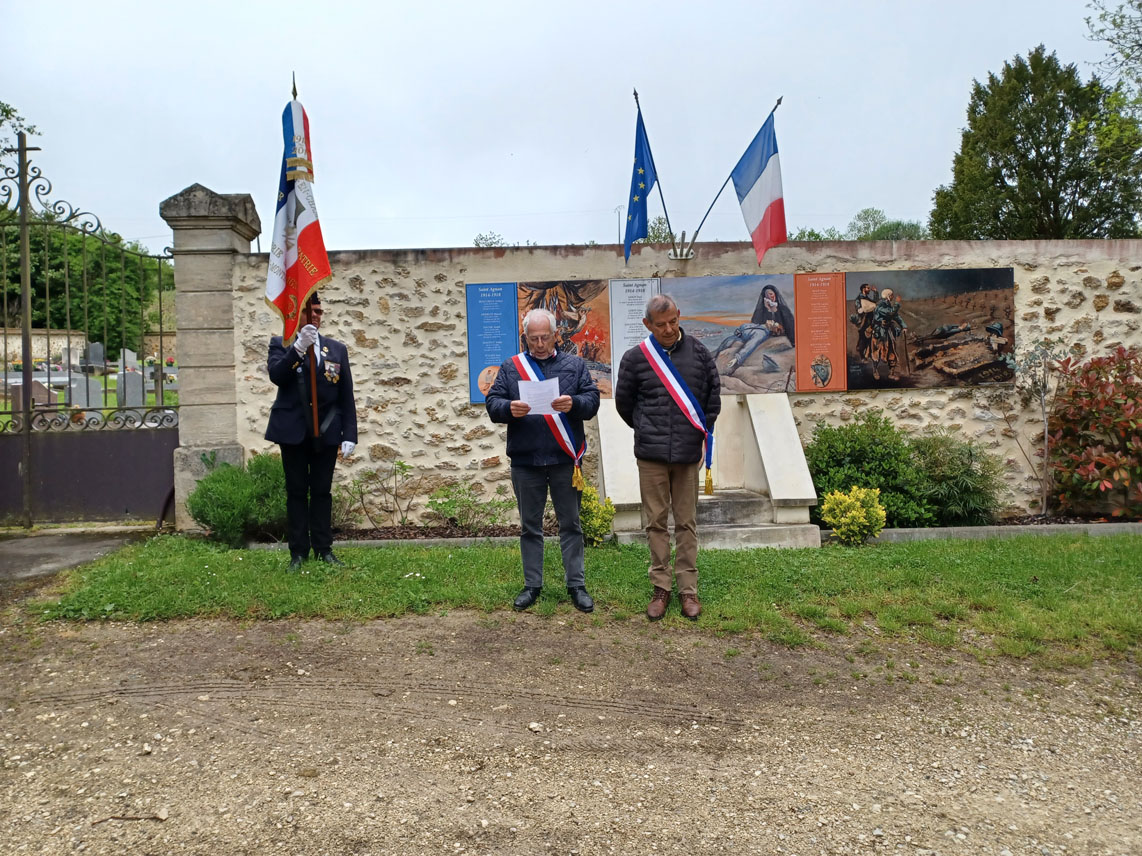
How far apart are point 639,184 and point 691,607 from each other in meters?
4.31

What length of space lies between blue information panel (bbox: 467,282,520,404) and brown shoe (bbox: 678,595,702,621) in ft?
11.7

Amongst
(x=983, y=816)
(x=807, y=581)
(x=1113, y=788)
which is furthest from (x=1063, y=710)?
(x=807, y=581)

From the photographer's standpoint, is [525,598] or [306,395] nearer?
[525,598]

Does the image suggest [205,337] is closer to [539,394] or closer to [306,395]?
[306,395]

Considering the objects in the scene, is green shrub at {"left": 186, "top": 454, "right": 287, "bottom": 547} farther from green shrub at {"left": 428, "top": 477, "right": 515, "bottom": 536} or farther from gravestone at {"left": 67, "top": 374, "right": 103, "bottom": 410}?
gravestone at {"left": 67, "top": 374, "right": 103, "bottom": 410}

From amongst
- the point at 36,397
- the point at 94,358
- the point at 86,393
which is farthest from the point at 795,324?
the point at 94,358

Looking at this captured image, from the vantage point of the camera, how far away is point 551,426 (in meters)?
4.89

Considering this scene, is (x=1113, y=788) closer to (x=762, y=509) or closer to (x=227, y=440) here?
(x=762, y=509)

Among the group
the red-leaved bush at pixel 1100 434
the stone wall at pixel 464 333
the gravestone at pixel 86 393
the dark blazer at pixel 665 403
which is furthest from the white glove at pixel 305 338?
the red-leaved bush at pixel 1100 434

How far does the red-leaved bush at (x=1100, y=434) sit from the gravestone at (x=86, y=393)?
9216mm

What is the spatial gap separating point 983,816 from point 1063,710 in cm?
117

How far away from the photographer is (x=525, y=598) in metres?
4.94

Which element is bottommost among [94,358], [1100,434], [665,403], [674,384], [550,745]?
[550,745]

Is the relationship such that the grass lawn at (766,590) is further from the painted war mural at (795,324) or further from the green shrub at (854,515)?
the painted war mural at (795,324)
